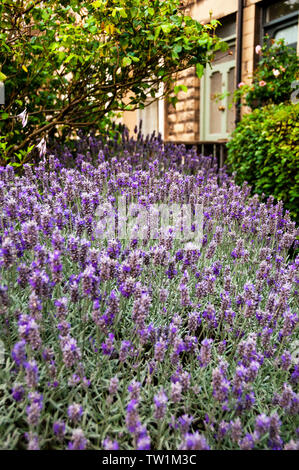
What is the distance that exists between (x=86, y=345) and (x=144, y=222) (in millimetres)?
1098

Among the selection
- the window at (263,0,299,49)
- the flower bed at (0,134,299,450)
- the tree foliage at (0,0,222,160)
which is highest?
the window at (263,0,299,49)

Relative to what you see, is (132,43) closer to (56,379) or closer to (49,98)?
(49,98)

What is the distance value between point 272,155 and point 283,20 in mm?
4128

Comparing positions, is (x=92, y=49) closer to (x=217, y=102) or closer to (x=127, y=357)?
(x=127, y=357)

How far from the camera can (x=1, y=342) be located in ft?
5.33

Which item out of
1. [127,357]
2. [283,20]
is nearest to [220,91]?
[283,20]

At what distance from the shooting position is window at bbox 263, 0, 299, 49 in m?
7.37

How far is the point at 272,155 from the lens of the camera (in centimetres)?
480

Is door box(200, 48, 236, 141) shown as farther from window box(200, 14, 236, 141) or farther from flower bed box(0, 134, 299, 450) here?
flower bed box(0, 134, 299, 450)

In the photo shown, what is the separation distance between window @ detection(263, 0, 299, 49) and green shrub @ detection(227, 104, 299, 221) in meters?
2.76

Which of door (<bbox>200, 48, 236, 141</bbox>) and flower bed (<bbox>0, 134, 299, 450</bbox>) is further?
door (<bbox>200, 48, 236, 141</bbox>)

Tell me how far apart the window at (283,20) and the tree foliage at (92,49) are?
3.80 m

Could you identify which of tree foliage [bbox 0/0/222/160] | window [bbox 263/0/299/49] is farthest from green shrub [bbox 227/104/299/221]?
window [bbox 263/0/299/49]

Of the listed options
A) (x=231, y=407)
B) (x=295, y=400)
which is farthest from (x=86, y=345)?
(x=295, y=400)
